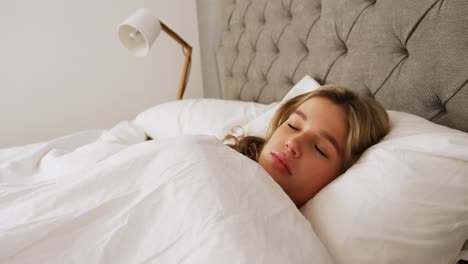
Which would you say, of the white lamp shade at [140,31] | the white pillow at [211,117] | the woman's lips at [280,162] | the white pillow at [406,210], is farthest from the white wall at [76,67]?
the white pillow at [406,210]

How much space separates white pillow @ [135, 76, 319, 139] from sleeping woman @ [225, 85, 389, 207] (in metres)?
0.23

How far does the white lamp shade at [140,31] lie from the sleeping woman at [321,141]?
3.19 ft

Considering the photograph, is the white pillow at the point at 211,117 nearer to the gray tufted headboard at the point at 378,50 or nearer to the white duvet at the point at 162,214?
the gray tufted headboard at the point at 378,50

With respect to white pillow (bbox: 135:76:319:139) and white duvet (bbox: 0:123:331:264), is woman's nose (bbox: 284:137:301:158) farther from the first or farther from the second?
white pillow (bbox: 135:76:319:139)

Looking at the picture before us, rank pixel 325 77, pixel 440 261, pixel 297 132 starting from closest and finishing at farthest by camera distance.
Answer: pixel 440 261
pixel 297 132
pixel 325 77

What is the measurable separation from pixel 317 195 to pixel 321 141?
0.46 ft

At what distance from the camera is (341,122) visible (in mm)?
719

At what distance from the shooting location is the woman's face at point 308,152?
25.7 inches

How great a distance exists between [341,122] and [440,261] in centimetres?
34

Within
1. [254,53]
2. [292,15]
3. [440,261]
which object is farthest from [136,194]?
[254,53]

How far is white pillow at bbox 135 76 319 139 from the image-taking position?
40.0 inches

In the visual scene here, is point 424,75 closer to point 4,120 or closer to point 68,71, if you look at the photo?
point 68,71

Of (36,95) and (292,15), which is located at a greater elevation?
(292,15)

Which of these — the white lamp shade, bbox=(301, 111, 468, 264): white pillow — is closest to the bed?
bbox=(301, 111, 468, 264): white pillow
